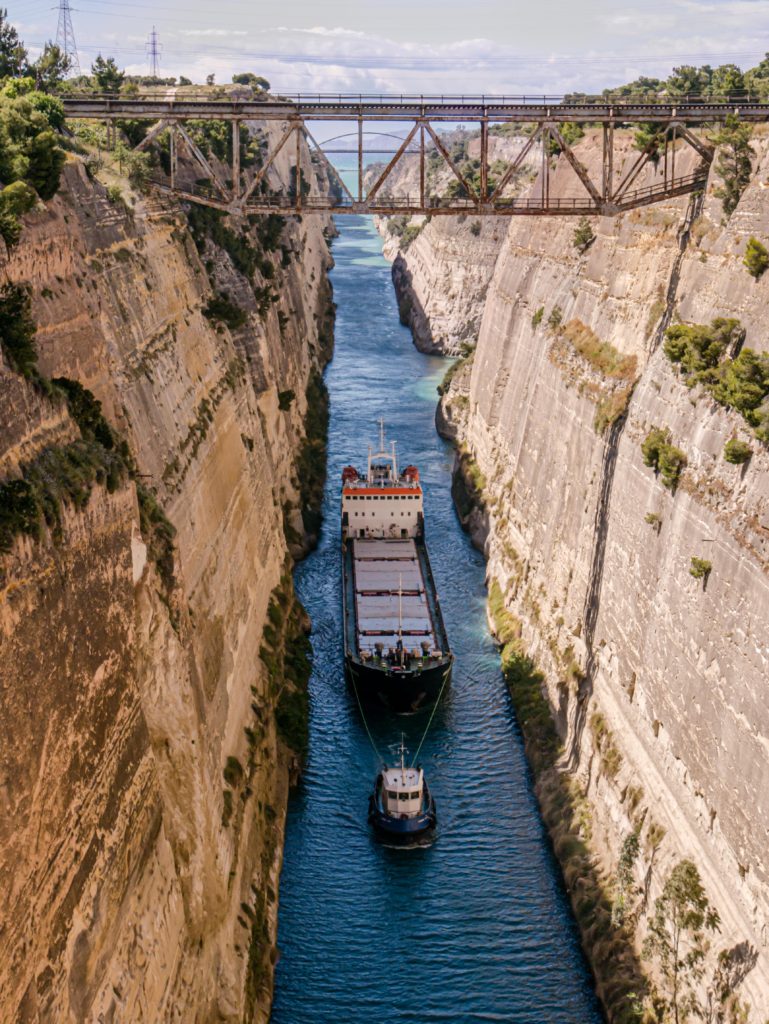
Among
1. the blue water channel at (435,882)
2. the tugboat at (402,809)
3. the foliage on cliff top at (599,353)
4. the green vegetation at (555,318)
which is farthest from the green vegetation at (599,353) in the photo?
the tugboat at (402,809)

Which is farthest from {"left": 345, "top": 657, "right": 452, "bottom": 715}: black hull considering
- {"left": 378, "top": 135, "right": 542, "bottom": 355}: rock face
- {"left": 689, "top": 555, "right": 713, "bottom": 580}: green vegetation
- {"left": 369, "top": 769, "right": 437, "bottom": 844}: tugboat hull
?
{"left": 378, "top": 135, "right": 542, "bottom": 355}: rock face

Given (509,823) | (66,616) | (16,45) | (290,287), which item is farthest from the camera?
(290,287)

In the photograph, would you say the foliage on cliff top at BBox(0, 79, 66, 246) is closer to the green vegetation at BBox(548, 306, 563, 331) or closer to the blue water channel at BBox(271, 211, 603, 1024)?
the blue water channel at BBox(271, 211, 603, 1024)

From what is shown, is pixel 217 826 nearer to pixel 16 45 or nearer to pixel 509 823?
pixel 509 823

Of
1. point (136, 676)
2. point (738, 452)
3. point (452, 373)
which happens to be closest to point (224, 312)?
point (738, 452)

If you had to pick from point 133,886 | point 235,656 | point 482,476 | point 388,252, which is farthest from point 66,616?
point 388,252
